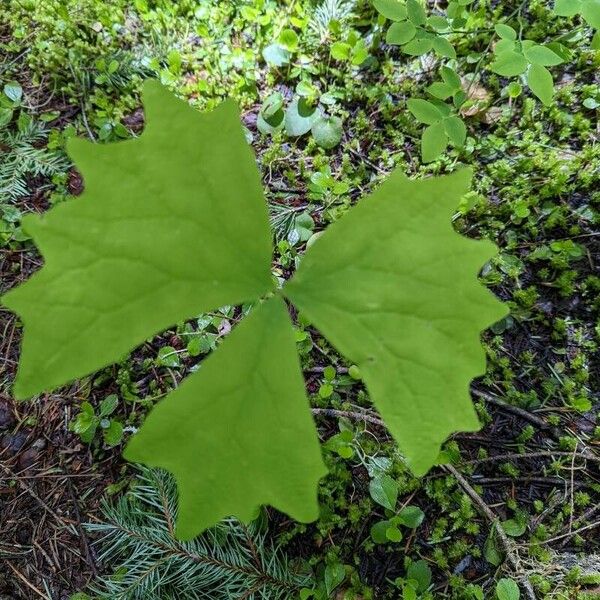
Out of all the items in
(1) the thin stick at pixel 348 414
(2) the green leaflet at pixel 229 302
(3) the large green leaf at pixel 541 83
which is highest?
(3) the large green leaf at pixel 541 83

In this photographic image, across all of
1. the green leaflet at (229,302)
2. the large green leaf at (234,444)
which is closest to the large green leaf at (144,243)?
the green leaflet at (229,302)

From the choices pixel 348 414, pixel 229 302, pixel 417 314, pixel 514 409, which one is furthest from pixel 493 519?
pixel 229 302

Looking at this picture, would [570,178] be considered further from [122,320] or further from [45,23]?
[45,23]

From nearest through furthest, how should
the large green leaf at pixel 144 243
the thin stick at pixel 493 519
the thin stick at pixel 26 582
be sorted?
the large green leaf at pixel 144 243, the thin stick at pixel 493 519, the thin stick at pixel 26 582

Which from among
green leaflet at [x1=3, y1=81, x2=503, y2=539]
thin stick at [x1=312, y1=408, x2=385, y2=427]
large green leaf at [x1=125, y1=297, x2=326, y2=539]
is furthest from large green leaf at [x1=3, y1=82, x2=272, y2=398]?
thin stick at [x1=312, y1=408, x2=385, y2=427]

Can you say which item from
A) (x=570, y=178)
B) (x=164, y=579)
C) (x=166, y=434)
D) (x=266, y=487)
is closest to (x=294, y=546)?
(x=164, y=579)

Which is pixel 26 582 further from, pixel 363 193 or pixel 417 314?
pixel 363 193

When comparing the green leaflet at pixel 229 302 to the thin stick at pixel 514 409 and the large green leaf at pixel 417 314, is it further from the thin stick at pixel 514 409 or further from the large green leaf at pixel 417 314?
the thin stick at pixel 514 409
